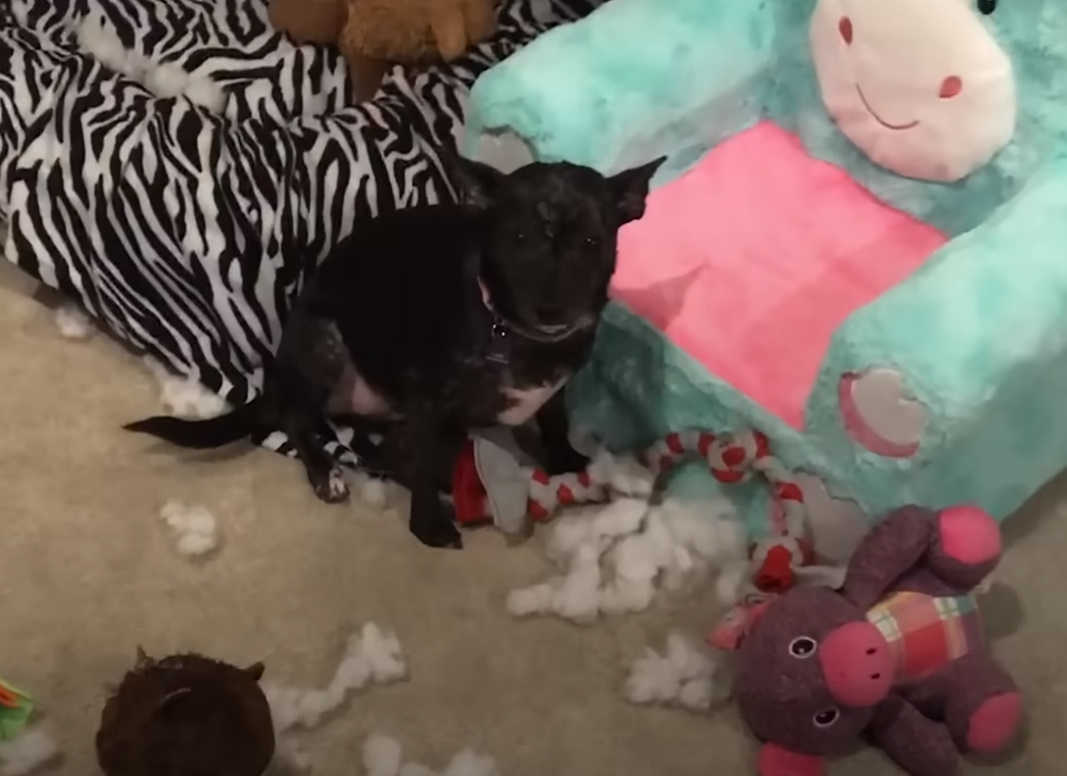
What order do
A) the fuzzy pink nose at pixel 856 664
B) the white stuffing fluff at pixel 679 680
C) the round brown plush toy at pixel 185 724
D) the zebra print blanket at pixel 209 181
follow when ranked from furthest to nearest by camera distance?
1. the zebra print blanket at pixel 209 181
2. the white stuffing fluff at pixel 679 680
3. the fuzzy pink nose at pixel 856 664
4. the round brown plush toy at pixel 185 724

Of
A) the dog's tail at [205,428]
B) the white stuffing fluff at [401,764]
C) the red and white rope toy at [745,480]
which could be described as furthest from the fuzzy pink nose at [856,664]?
the dog's tail at [205,428]

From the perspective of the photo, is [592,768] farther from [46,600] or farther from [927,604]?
[46,600]

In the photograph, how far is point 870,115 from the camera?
1.88m

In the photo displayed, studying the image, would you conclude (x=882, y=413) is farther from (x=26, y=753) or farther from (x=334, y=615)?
(x=26, y=753)

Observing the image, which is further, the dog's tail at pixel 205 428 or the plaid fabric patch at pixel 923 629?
the dog's tail at pixel 205 428

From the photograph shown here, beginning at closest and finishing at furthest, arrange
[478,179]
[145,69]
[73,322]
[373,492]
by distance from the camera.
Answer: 1. [478,179]
2. [373,492]
3. [73,322]
4. [145,69]

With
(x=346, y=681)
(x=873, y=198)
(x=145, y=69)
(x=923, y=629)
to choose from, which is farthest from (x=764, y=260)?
(x=145, y=69)

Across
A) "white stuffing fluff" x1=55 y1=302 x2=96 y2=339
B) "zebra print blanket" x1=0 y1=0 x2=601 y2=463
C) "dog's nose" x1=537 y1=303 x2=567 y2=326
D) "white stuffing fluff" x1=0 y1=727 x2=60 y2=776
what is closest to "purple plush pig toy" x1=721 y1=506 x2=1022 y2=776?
"dog's nose" x1=537 y1=303 x2=567 y2=326

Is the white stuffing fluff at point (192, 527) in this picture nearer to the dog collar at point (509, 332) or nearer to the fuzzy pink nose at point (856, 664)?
the dog collar at point (509, 332)

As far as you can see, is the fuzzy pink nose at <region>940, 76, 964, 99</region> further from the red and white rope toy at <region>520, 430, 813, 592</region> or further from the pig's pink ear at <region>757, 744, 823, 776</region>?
the pig's pink ear at <region>757, 744, 823, 776</region>

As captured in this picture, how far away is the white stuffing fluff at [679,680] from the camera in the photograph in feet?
Result: 5.55

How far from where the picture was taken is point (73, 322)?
2.14 m

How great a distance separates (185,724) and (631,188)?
774 mm

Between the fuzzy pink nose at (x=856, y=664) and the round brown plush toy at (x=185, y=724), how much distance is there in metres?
0.61
